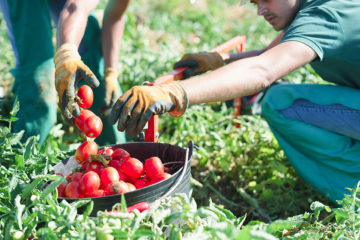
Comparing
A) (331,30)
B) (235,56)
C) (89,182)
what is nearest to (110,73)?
(235,56)

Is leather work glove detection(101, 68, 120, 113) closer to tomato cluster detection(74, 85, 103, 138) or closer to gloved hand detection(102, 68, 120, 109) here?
gloved hand detection(102, 68, 120, 109)

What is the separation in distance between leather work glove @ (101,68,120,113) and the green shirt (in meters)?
1.46

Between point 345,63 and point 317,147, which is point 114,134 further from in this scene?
point 345,63

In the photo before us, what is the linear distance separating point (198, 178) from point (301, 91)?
998 mm

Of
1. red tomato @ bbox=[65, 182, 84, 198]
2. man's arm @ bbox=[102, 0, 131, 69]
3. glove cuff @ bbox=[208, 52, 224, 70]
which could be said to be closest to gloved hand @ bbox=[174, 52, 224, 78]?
glove cuff @ bbox=[208, 52, 224, 70]

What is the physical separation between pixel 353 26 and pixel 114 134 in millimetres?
1861

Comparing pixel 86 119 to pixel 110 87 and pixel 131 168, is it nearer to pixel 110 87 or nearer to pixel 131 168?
pixel 131 168

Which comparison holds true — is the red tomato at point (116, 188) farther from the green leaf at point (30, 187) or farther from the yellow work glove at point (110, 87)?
the yellow work glove at point (110, 87)

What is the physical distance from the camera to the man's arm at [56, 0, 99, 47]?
2305 millimetres

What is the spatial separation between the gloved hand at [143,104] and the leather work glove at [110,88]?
4.19ft

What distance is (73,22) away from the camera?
2.33 m

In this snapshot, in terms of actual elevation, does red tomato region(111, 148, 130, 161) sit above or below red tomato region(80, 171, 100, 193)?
below

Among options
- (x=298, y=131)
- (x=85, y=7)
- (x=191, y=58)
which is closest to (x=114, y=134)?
(x=191, y=58)

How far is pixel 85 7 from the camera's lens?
2.42 meters
